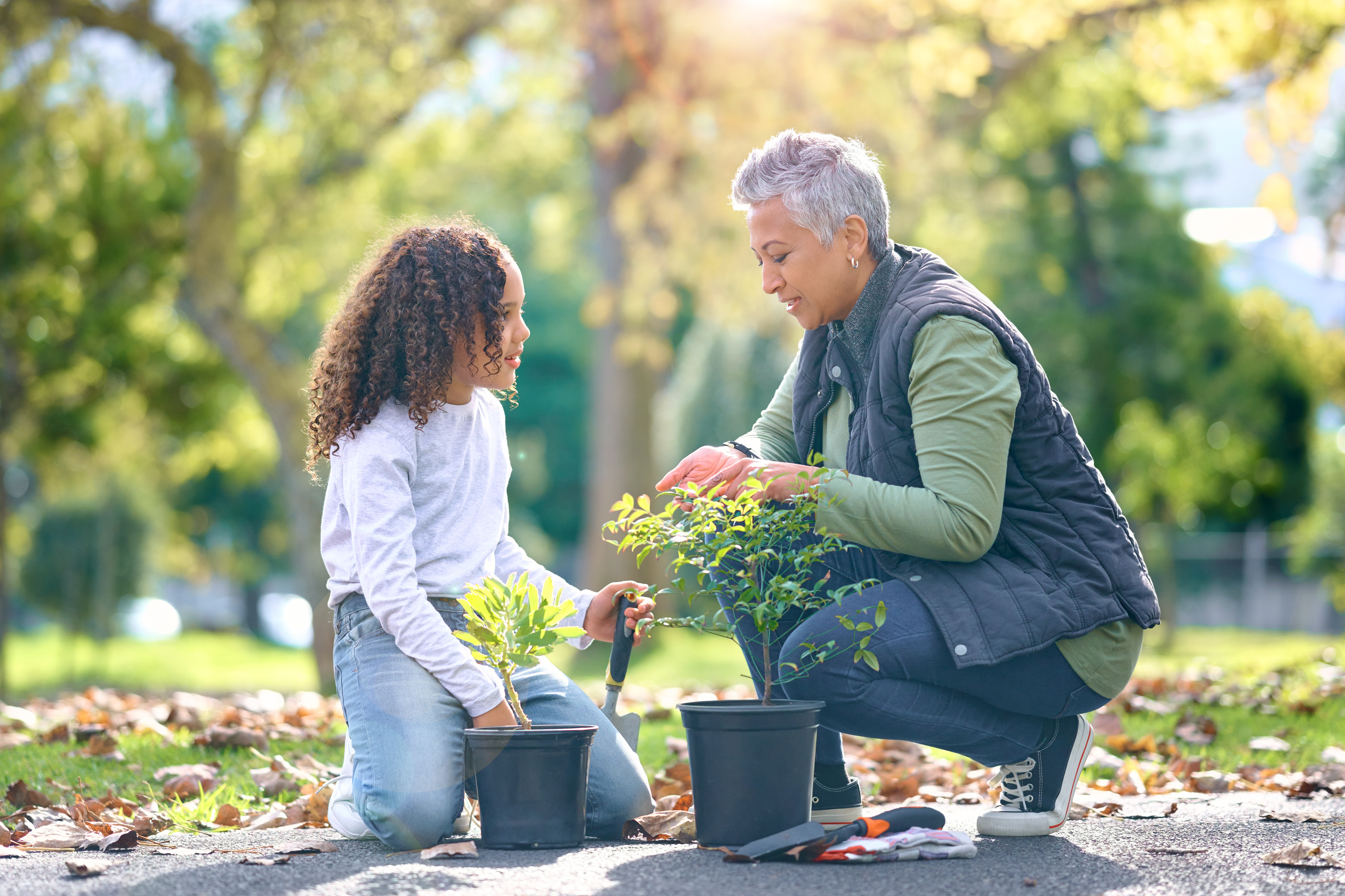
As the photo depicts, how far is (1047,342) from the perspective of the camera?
816 inches

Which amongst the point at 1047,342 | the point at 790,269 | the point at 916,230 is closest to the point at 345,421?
the point at 790,269

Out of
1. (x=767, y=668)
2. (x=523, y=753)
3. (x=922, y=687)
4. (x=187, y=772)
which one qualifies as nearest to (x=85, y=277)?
(x=187, y=772)

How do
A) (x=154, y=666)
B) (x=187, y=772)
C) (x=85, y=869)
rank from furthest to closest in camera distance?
(x=154, y=666), (x=187, y=772), (x=85, y=869)

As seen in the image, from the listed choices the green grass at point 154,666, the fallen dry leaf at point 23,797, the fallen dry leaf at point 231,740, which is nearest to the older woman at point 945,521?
the fallen dry leaf at point 23,797

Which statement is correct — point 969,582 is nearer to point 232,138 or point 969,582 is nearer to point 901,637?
point 901,637

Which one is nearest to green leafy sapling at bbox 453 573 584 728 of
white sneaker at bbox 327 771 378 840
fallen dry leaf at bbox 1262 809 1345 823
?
white sneaker at bbox 327 771 378 840

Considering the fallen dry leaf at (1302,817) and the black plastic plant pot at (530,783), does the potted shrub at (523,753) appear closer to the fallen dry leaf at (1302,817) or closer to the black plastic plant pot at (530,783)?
the black plastic plant pot at (530,783)

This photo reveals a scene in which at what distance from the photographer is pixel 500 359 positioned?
11.0ft

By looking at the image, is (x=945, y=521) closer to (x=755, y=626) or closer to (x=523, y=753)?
(x=755, y=626)

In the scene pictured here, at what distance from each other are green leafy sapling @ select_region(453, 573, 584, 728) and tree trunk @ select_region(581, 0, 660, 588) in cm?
1051

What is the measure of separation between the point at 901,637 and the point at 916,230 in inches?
670

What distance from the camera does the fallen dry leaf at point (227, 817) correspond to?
341 centimetres

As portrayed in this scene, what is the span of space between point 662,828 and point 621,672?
0.40m

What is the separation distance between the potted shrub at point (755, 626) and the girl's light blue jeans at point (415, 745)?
400 millimetres
